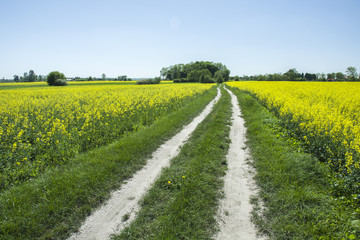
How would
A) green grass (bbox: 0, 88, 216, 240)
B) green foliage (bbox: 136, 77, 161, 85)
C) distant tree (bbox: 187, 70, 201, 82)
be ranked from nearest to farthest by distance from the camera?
green grass (bbox: 0, 88, 216, 240)
green foliage (bbox: 136, 77, 161, 85)
distant tree (bbox: 187, 70, 201, 82)

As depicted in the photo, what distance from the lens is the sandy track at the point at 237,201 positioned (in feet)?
11.6

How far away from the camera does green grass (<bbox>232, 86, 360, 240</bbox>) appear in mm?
3375

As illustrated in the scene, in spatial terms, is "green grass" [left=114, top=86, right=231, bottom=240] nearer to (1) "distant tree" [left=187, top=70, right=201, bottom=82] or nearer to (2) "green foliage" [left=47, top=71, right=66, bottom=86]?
(2) "green foliage" [left=47, top=71, right=66, bottom=86]

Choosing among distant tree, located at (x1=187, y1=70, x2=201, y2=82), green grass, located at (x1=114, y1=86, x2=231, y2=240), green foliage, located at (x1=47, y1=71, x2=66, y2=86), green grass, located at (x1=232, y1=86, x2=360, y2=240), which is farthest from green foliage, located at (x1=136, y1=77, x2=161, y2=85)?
green grass, located at (x1=232, y1=86, x2=360, y2=240)

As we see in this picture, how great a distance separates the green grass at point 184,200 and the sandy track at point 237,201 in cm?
20

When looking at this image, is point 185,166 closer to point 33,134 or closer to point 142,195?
point 142,195

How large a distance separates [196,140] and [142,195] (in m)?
4.19

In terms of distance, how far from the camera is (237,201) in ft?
14.4

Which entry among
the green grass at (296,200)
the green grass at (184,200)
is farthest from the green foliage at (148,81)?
the green grass at (296,200)

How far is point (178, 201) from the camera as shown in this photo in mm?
4152

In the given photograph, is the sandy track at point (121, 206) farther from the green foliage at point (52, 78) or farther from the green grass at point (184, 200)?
the green foliage at point (52, 78)

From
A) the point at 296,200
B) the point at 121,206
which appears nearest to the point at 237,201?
the point at 296,200

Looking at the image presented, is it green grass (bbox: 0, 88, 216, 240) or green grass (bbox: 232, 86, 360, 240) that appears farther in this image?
green grass (bbox: 0, 88, 216, 240)

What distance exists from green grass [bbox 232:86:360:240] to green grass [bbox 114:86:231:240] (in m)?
1.12
